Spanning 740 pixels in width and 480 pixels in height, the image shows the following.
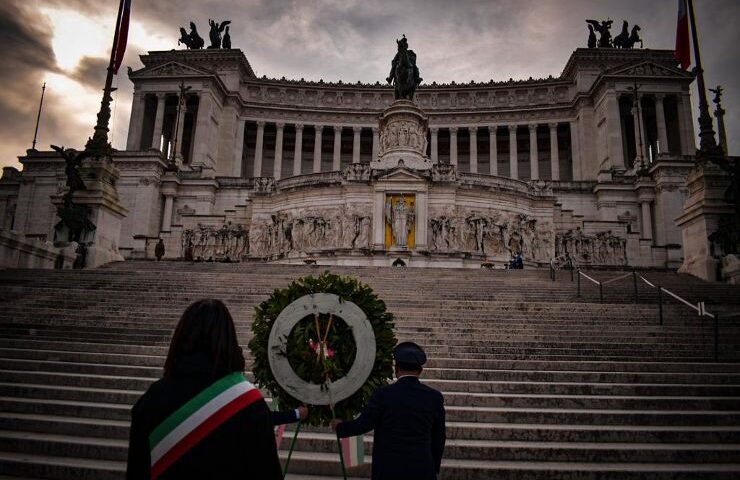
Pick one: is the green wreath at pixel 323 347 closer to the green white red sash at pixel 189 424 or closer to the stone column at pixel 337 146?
the green white red sash at pixel 189 424

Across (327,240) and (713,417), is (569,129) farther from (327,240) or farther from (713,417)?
(713,417)

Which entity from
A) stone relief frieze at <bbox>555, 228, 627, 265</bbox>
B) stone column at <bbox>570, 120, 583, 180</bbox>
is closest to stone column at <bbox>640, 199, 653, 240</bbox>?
stone relief frieze at <bbox>555, 228, 627, 265</bbox>

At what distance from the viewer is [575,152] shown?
53375mm

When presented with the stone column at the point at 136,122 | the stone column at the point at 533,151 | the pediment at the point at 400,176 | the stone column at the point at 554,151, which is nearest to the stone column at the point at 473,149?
the stone column at the point at 533,151

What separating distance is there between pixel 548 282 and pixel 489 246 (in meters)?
11.9

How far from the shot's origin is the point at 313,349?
3.71 meters

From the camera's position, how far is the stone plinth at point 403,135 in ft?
94.7

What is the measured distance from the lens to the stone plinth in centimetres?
2888

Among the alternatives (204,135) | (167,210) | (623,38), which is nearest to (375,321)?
(167,210)

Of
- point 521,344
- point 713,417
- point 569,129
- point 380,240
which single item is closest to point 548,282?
point 521,344

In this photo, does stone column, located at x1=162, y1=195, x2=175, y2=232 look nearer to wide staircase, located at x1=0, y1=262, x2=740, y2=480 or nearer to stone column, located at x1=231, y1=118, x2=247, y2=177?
stone column, located at x1=231, y1=118, x2=247, y2=177

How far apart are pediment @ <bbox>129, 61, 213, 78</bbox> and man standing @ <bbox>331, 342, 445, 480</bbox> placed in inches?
2157

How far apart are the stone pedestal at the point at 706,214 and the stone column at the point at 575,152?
36.5 m

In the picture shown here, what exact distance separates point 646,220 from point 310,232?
25946 millimetres
